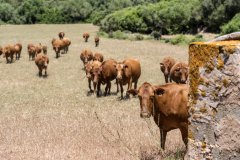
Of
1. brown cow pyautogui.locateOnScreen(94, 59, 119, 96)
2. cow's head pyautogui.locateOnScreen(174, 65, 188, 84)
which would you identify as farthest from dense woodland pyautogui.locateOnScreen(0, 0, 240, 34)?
cow's head pyautogui.locateOnScreen(174, 65, 188, 84)

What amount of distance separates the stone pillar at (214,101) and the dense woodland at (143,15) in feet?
136

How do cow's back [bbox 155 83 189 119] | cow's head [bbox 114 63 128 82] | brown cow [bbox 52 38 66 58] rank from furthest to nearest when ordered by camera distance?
brown cow [bbox 52 38 66 58] < cow's head [bbox 114 63 128 82] < cow's back [bbox 155 83 189 119]

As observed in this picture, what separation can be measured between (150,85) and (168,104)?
0.43 meters

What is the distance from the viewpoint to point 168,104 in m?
6.31

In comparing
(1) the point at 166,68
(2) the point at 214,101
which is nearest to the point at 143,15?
(1) the point at 166,68

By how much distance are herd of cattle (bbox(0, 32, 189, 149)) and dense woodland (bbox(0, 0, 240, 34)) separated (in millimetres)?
26737

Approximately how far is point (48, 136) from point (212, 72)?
717cm

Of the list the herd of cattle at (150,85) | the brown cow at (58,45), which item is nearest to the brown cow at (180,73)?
the herd of cattle at (150,85)

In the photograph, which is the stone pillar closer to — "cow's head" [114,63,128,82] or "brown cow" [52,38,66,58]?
"cow's head" [114,63,128,82]

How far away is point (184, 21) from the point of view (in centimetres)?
5697

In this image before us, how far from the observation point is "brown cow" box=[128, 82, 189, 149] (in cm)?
610

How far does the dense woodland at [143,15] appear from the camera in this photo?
5153cm

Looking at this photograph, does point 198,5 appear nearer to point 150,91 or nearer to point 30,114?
point 30,114

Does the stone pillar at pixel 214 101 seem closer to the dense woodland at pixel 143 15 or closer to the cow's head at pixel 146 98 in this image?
the cow's head at pixel 146 98
